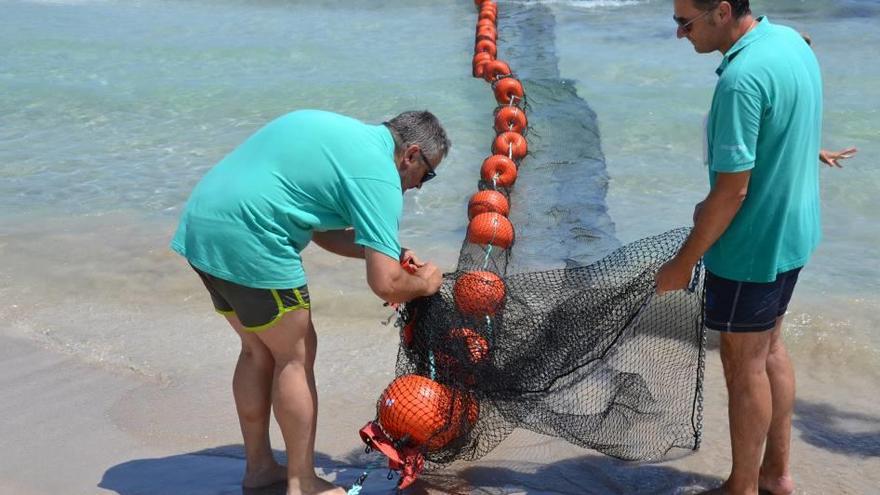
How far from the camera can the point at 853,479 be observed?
4547 millimetres

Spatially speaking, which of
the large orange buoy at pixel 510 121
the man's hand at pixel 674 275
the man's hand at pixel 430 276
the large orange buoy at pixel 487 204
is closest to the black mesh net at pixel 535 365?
the man's hand at pixel 430 276

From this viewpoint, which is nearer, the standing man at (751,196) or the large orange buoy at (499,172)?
the standing man at (751,196)

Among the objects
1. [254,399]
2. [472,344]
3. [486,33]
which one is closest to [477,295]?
[472,344]

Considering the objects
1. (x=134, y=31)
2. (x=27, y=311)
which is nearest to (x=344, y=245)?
(x=27, y=311)

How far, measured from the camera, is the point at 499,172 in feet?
27.8

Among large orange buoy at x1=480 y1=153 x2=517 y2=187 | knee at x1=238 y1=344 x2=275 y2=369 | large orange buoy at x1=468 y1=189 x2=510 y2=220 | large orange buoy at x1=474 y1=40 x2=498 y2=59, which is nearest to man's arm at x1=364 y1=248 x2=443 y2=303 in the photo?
knee at x1=238 y1=344 x2=275 y2=369

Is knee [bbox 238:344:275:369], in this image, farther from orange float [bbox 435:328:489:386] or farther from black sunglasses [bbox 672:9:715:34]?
black sunglasses [bbox 672:9:715:34]

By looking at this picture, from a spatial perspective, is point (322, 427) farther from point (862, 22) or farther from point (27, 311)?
point (862, 22)

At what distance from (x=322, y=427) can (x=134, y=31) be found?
12154 mm

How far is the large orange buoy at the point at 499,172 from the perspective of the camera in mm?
8414

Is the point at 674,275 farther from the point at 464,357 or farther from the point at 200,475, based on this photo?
the point at 200,475

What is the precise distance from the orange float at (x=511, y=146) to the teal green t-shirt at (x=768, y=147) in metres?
5.41

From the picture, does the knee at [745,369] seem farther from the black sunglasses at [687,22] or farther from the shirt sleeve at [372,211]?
the shirt sleeve at [372,211]

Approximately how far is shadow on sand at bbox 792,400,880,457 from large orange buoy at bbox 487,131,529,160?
438 centimetres
